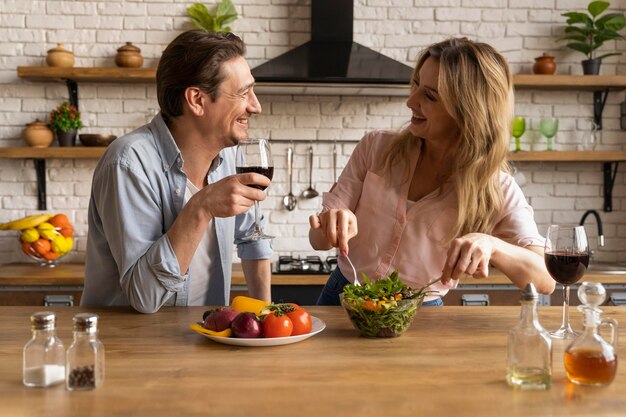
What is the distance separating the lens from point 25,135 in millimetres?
3975

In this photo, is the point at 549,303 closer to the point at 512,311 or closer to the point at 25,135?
the point at 512,311

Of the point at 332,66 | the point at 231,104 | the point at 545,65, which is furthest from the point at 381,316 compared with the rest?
the point at 545,65

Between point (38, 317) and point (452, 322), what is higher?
point (38, 317)

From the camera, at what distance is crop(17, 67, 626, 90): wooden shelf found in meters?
3.89

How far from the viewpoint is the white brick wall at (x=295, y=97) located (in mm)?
4117

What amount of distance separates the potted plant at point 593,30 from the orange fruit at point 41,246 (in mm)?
3139

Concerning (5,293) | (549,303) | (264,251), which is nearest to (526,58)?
(549,303)

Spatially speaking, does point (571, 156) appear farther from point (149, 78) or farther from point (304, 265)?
point (149, 78)

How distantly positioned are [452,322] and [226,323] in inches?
23.7

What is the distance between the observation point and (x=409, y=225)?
2.20 metres

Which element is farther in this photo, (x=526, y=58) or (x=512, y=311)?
(x=526, y=58)

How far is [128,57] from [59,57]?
37 centimetres

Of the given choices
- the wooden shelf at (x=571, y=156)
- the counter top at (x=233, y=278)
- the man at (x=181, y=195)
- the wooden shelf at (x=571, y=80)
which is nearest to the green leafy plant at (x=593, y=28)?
the wooden shelf at (x=571, y=80)

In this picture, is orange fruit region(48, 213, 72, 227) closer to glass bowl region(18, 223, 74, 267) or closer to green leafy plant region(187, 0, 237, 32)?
glass bowl region(18, 223, 74, 267)
